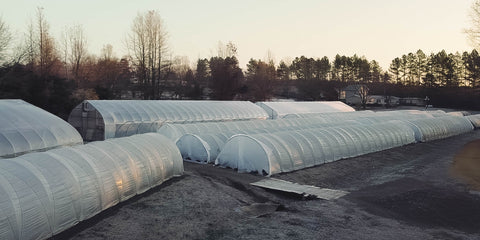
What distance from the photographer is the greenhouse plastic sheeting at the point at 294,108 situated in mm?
45125

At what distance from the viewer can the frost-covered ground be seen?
11.2 m

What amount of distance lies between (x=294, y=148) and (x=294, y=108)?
27.8 metres

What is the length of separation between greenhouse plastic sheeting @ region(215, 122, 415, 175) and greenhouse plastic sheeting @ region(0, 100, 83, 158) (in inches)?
381

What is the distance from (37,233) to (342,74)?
135m

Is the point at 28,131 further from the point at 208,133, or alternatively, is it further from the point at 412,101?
the point at 412,101

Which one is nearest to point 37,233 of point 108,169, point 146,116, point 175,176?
point 108,169

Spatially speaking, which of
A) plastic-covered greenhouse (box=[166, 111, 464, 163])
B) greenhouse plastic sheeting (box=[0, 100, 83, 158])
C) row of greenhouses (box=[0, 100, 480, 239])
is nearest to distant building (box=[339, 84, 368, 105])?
row of greenhouses (box=[0, 100, 480, 239])

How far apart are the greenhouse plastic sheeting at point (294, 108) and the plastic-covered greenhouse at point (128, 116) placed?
30.3 ft

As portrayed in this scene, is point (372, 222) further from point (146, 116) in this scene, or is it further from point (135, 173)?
point (146, 116)

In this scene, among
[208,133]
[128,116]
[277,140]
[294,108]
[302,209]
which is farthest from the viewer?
[294,108]

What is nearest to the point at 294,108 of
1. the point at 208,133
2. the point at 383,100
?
the point at 208,133

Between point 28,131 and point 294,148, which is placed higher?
point 28,131

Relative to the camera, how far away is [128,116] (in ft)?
99.5

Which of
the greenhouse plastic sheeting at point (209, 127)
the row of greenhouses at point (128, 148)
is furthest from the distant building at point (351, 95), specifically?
the greenhouse plastic sheeting at point (209, 127)
